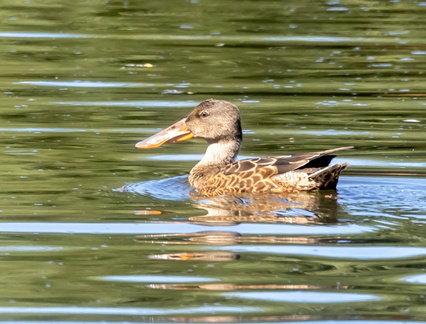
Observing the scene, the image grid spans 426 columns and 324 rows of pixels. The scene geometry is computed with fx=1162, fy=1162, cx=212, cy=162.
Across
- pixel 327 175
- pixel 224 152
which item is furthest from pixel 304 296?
pixel 224 152

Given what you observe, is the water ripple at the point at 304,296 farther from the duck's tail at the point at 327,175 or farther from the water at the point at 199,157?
the duck's tail at the point at 327,175

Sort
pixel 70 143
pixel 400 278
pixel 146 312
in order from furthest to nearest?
pixel 70 143, pixel 400 278, pixel 146 312

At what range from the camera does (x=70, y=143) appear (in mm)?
10648

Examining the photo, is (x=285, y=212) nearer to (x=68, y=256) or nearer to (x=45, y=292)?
Result: (x=68, y=256)

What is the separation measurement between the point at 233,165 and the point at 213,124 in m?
0.78

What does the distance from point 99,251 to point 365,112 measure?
569cm

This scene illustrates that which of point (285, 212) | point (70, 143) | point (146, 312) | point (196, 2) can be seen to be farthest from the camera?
point (196, 2)

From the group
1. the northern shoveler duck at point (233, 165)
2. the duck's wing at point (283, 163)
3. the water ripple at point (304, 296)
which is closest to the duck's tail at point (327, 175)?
the northern shoveler duck at point (233, 165)

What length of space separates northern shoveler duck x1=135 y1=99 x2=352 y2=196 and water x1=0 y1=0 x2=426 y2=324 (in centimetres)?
14

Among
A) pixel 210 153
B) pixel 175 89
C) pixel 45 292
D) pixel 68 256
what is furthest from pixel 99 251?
pixel 175 89

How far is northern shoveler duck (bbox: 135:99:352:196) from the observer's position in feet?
28.4

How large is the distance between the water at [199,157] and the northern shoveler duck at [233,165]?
0.46 ft

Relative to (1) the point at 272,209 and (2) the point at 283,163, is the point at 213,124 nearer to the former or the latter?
(2) the point at 283,163

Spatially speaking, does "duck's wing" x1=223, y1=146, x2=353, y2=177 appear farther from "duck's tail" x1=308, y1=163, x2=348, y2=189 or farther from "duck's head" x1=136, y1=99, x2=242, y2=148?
"duck's head" x1=136, y1=99, x2=242, y2=148
